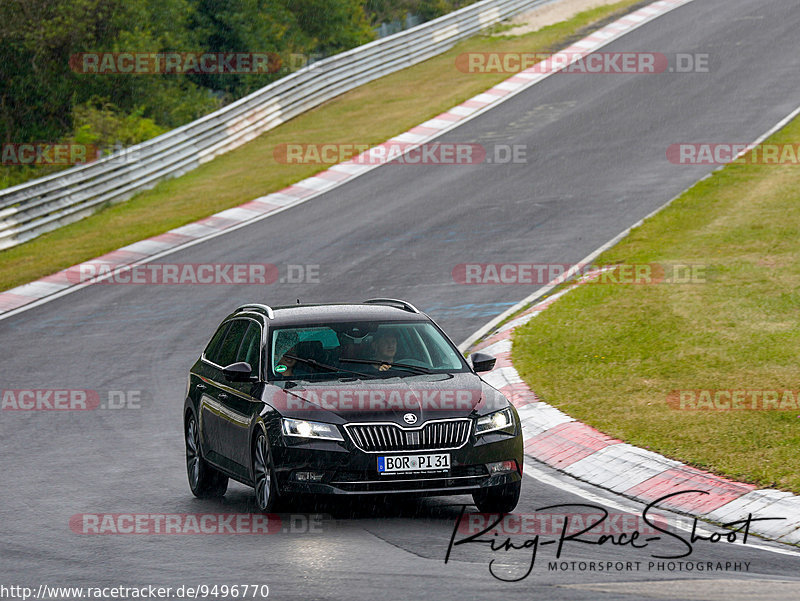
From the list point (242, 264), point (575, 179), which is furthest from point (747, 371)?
point (575, 179)

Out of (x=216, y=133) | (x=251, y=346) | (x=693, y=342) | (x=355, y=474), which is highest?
(x=251, y=346)

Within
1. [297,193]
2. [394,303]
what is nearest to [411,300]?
[394,303]

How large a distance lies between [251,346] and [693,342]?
640 cm

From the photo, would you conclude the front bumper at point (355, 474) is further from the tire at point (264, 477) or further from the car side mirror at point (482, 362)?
the car side mirror at point (482, 362)

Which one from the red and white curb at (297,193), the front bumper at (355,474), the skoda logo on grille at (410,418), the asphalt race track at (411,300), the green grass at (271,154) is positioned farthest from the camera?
the green grass at (271,154)

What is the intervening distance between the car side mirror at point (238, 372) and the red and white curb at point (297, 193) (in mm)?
12048

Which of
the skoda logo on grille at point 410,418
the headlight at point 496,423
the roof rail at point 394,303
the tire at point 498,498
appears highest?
the roof rail at point 394,303

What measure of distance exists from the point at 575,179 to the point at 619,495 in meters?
17.8

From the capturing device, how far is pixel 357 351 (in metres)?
10.2

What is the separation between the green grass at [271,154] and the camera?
26328 mm

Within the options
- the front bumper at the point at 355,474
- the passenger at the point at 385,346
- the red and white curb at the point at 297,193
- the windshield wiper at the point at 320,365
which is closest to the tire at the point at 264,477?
the front bumper at the point at 355,474

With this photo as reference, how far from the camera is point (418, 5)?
2108 inches

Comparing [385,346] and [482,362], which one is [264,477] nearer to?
[385,346]

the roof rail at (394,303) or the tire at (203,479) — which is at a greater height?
the roof rail at (394,303)
